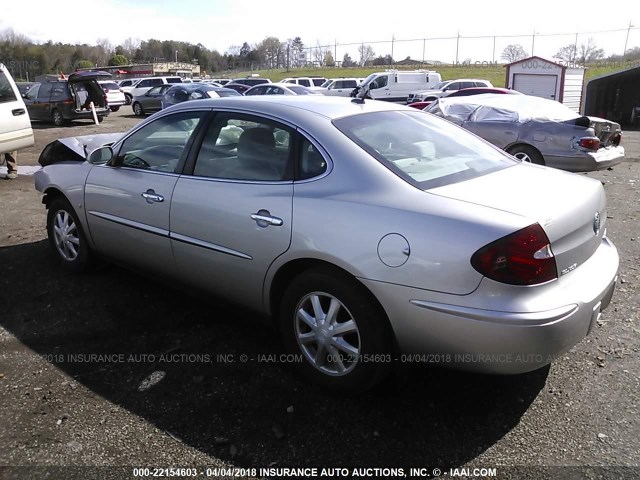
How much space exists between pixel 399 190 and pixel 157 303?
2.36 meters

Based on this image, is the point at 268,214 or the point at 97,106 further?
the point at 97,106

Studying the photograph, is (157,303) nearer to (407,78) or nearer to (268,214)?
(268,214)

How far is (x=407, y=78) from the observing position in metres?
25.9

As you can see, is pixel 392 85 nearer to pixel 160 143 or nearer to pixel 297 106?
pixel 160 143

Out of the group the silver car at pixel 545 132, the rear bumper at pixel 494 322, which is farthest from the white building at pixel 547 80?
the rear bumper at pixel 494 322

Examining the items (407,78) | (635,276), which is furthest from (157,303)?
(407,78)

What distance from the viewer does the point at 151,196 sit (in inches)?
147

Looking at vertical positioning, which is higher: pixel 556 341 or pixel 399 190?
pixel 399 190

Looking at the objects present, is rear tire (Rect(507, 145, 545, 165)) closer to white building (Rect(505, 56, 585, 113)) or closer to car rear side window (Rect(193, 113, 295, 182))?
car rear side window (Rect(193, 113, 295, 182))

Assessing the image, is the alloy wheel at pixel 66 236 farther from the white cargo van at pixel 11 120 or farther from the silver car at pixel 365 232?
the white cargo van at pixel 11 120

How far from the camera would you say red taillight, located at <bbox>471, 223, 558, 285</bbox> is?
2398 mm

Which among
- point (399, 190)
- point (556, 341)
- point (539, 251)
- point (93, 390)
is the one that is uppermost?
point (399, 190)

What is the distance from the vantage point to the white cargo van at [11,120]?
8586 millimetres

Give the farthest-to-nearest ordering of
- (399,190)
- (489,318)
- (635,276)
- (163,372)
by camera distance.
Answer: (635,276)
(163,372)
(399,190)
(489,318)
